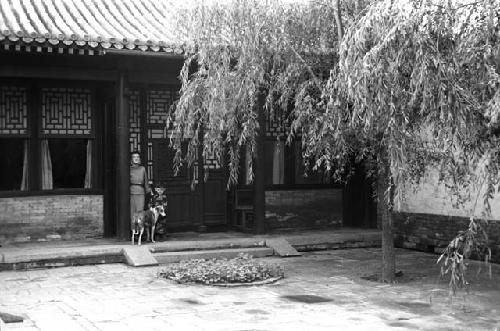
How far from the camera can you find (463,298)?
25.3ft

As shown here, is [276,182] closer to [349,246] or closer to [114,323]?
[349,246]

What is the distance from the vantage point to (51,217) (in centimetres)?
1115

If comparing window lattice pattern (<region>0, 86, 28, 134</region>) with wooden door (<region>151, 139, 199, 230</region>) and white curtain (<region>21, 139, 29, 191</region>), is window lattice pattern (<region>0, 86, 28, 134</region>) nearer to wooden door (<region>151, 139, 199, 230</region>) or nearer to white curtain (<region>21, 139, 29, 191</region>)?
white curtain (<region>21, 139, 29, 191</region>)

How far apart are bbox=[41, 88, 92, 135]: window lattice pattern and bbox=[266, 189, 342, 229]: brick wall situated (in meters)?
3.59

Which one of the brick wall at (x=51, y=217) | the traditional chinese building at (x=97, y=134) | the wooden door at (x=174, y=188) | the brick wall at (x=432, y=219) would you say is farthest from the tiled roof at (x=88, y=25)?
the brick wall at (x=432, y=219)

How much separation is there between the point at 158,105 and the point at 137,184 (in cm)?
167

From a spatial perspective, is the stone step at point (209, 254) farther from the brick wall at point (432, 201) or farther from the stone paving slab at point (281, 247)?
the brick wall at point (432, 201)

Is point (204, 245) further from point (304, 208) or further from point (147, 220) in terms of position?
point (304, 208)

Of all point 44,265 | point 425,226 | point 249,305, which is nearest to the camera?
point 249,305

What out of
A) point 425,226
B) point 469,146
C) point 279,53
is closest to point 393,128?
point 469,146

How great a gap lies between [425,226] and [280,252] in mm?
2672

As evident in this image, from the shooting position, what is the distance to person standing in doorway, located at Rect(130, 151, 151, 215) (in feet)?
37.1

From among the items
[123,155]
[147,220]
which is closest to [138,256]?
[147,220]

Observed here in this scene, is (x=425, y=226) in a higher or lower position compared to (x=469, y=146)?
lower
